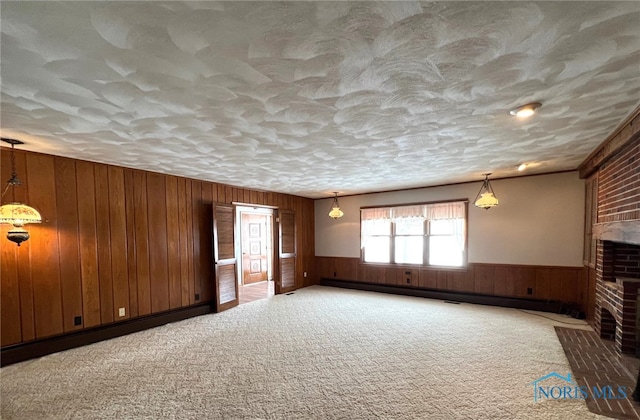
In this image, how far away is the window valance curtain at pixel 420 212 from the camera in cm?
562

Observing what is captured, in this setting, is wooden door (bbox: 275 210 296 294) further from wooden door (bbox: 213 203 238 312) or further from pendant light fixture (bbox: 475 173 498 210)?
pendant light fixture (bbox: 475 173 498 210)

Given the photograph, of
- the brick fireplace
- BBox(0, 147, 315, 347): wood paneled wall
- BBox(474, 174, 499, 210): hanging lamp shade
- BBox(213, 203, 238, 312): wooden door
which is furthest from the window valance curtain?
BBox(0, 147, 315, 347): wood paneled wall

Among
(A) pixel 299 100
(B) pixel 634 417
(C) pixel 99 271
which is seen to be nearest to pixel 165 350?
(C) pixel 99 271

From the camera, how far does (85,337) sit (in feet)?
11.7

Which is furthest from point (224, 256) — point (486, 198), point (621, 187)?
point (621, 187)

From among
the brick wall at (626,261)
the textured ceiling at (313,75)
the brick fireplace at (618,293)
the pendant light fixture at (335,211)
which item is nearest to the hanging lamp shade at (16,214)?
the textured ceiling at (313,75)

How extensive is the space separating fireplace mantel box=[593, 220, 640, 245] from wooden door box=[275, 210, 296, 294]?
220 inches

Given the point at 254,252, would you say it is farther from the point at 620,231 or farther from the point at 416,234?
the point at 620,231

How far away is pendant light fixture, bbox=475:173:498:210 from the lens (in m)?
4.44

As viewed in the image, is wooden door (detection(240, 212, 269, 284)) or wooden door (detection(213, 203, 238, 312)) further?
wooden door (detection(240, 212, 269, 284))

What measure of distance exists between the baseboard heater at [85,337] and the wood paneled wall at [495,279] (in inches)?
164

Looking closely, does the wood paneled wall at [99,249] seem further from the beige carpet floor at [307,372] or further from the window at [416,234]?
the window at [416,234]

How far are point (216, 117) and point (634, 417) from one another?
4.15 metres

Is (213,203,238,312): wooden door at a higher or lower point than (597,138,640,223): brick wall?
lower
